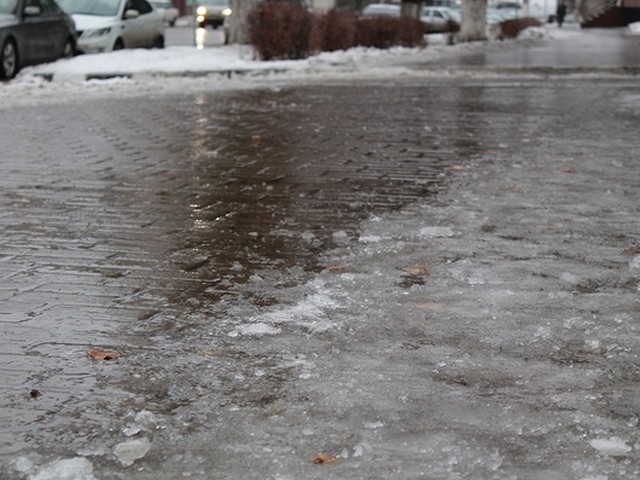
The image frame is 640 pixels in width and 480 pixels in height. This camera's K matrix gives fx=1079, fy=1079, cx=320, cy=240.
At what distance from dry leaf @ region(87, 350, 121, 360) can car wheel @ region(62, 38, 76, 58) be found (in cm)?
1531

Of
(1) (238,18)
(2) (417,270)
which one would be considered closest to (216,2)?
(1) (238,18)

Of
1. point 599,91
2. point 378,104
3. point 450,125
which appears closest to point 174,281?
point 450,125

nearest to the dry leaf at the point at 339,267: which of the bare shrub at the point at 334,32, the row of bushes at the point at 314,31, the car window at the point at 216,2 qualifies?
the row of bushes at the point at 314,31

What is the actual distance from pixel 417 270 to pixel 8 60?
507 inches

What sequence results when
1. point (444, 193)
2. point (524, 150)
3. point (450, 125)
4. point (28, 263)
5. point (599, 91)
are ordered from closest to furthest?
point (28, 263) → point (444, 193) → point (524, 150) → point (450, 125) → point (599, 91)

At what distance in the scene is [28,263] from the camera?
5.37m

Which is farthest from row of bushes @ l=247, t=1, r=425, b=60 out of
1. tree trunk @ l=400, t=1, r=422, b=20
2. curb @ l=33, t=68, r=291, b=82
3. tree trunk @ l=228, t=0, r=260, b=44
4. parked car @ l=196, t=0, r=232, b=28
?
parked car @ l=196, t=0, r=232, b=28

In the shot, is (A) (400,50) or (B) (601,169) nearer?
(B) (601,169)

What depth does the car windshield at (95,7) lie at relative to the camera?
20.5 m

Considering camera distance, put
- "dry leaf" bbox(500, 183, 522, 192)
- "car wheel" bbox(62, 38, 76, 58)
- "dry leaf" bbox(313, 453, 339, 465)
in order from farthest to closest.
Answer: "car wheel" bbox(62, 38, 76, 58) → "dry leaf" bbox(500, 183, 522, 192) → "dry leaf" bbox(313, 453, 339, 465)

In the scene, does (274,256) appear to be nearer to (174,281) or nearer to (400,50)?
(174,281)

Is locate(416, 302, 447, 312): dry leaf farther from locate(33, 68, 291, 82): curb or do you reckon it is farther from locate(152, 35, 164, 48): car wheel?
locate(152, 35, 164, 48): car wheel

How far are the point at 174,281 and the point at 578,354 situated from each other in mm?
1932

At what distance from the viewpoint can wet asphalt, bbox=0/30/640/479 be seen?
3268 mm
